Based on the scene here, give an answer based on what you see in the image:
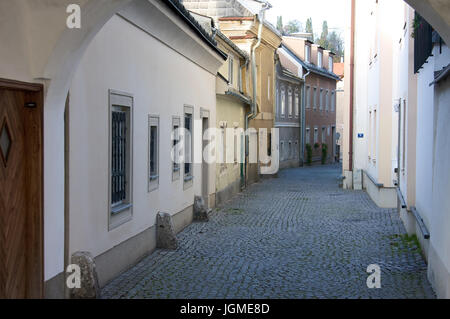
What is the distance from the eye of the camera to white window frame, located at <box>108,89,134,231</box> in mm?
9086

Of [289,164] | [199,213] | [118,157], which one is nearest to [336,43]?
[289,164]

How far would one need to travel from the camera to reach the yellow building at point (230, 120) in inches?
771

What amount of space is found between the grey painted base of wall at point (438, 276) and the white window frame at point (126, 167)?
13.0 ft

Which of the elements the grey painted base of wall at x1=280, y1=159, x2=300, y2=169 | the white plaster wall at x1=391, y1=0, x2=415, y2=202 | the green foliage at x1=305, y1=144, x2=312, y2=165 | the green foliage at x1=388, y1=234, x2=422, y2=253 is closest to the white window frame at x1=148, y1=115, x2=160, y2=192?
the green foliage at x1=388, y1=234, x2=422, y2=253

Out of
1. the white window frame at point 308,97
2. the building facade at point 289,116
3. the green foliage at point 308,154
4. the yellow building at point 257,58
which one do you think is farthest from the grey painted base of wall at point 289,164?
the yellow building at point 257,58

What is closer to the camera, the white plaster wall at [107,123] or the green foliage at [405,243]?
the white plaster wall at [107,123]

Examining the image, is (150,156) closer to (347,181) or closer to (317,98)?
(347,181)

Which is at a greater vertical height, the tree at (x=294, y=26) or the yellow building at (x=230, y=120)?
the tree at (x=294, y=26)

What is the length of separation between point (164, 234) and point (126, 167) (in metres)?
1.92

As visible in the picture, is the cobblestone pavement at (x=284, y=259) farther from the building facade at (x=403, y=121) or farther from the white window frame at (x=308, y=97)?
the white window frame at (x=308, y=97)

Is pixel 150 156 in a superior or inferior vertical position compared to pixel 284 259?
superior

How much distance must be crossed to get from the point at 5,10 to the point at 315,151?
43.3 metres

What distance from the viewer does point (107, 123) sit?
29.4 ft

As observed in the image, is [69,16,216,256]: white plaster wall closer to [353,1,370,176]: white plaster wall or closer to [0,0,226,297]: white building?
[0,0,226,297]: white building
